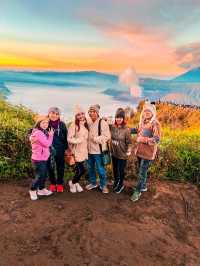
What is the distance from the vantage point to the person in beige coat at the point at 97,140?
589 centimetres

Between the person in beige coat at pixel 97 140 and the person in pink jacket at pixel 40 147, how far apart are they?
74cm

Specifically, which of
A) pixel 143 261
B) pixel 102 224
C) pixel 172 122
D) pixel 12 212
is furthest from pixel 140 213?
pixel 172 122

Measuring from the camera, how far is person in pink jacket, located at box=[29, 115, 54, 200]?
5.61 meters

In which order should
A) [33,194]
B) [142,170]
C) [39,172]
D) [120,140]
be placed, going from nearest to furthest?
[39,172], [33,194], [120,140], [142,170]

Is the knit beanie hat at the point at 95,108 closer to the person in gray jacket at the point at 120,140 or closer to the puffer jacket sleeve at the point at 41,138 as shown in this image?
the person in gray jacket at the point at 120,140

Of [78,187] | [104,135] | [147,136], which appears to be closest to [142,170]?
[147,136]

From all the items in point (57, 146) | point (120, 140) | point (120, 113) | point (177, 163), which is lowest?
point (177, 163)

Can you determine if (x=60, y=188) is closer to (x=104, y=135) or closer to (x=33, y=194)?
(x=33, y=194)

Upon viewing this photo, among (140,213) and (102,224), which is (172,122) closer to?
(140,213)

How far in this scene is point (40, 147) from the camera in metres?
5.68

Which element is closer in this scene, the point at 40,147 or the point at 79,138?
the point at 40,147

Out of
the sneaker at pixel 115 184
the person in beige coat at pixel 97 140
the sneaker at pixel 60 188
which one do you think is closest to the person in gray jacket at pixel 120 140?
the person in beige coat at pixel 97 140

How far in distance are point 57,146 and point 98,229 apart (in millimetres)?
1633

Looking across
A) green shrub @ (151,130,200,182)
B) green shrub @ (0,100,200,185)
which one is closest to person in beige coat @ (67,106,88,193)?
green shrub @ (0,100,200,185)
